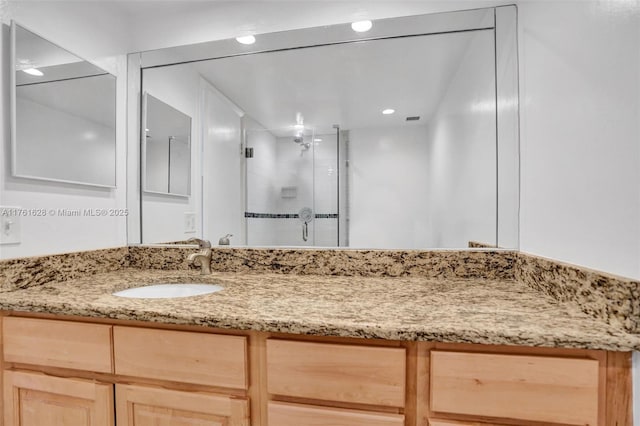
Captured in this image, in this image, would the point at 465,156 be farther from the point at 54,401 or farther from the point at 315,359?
the point at 54,401

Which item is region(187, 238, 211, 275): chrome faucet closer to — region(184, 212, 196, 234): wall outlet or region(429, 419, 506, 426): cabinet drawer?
region(184, 212, 196, 234): wall outlet

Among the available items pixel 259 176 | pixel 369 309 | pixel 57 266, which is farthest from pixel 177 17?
pixel 369 309

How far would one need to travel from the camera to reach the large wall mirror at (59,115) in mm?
1111

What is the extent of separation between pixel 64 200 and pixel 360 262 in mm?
1277

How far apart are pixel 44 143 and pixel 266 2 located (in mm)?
1116

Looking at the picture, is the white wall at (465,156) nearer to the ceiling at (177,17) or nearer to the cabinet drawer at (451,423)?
the ceiling at (177,17)

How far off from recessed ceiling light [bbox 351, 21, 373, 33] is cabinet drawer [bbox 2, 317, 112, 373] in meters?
1.48

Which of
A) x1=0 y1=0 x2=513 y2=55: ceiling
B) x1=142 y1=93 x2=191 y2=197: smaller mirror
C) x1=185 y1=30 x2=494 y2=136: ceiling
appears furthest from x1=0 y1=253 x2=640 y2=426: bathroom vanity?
x1=0 y1=0 x2=513 y2=55: ceiling

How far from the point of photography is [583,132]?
81cm

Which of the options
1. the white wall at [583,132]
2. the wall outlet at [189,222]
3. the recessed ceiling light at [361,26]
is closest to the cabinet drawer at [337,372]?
the white wall at [583,132]

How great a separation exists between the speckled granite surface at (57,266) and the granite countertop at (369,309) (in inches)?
1.6

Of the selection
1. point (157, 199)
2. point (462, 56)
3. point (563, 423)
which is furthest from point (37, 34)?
point (563, 423)

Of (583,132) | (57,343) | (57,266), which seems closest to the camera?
(583,132)

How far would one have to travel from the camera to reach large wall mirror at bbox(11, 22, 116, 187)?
1.11 meters
